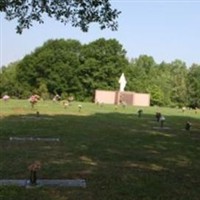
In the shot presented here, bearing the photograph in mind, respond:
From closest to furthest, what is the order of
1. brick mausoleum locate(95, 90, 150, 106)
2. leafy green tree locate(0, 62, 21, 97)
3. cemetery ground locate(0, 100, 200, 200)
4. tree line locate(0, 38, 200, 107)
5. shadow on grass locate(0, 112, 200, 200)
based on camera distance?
1. cemetery ground locate(0, 100, 200, 200)
2. shadow on grass locate(0, 112, 200, 200)
3. brick mausoleum locate(95, 90, 150, 106)
4. leafy green tree locate(0, 62, 21, 97)
5. tree line locate(0, 38, 200, 107)

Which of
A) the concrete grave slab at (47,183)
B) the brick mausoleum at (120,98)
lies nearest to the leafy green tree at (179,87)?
the brick mausoleum at (120,98)

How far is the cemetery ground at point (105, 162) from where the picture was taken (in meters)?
8.86

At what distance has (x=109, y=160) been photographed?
12680 millimetres

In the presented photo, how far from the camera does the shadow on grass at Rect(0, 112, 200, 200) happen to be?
9039mm

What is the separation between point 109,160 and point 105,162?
0.39 m

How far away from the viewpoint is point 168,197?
8.73 m

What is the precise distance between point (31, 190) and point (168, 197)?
2.25 m

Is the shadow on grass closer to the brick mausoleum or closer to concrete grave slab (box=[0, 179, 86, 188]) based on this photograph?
concrete grave slab (box=[0, 179, 86, 188])

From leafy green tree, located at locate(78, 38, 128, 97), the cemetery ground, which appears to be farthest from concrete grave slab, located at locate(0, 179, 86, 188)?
leafy green tree, located at locate(78, 38, 128, 97)

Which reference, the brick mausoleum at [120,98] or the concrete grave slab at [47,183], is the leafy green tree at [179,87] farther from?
the concrete grave slab at [47,183]

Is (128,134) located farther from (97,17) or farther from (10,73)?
(10,73)

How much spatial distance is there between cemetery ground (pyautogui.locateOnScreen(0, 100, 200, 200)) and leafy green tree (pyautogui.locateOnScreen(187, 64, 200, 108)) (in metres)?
74.8

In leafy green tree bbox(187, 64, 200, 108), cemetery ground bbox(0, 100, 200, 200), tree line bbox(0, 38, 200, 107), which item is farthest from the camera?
leafy green tree bbox(187, 64, 200, 108)

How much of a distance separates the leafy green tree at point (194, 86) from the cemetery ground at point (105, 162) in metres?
74.8
